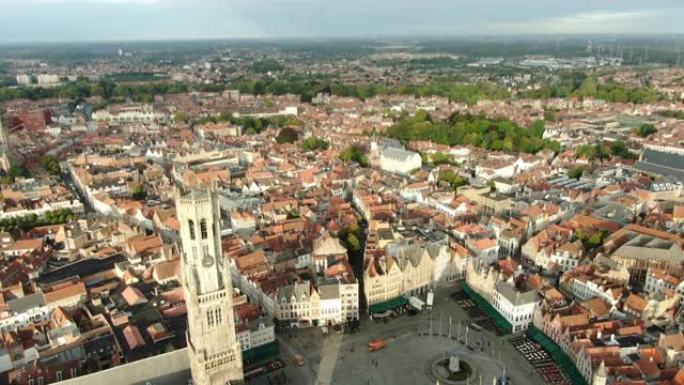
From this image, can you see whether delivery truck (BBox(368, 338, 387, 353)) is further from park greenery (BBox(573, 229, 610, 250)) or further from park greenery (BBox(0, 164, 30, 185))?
park greenery (BBox(0, 164, 30, 185))

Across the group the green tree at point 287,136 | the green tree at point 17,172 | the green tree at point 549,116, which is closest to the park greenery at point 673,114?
the green tree at point 549,116

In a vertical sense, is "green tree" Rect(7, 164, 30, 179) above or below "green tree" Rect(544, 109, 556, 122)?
below

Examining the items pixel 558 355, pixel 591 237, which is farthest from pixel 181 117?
pixel 558 355

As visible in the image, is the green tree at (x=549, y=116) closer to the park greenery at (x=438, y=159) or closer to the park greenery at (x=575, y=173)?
the park greenery at (x=438, y=159)

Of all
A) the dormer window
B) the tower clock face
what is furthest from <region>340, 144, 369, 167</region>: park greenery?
the dormer window

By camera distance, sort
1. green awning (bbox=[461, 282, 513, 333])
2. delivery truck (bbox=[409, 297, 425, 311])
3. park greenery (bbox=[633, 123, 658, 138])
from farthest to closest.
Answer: park greenery (bbox=[633, 123, 658, 138]) → delivery truck (bbox=[409, 297, 425, 311]) → green awning (bbox=[461, 282, 513, 333])

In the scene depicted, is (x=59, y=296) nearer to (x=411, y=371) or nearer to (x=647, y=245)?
(x=411, y=371)
